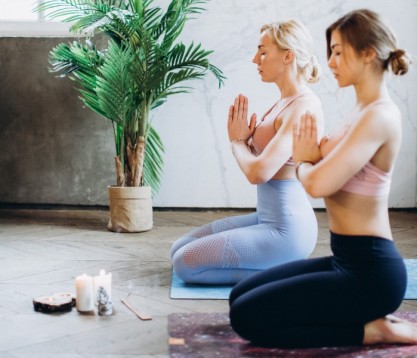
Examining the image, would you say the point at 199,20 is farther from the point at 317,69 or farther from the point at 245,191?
the point at 317,69

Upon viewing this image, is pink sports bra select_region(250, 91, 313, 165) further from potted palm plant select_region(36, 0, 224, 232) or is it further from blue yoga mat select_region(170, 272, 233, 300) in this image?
potted palm plant select_region(36, 0, 224, 232)

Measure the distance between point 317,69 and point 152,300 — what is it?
3.73ft

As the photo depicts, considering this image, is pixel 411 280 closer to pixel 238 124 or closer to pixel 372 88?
pixel 238 124

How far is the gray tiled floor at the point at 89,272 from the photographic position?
2084mm

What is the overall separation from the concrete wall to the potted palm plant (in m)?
0.64

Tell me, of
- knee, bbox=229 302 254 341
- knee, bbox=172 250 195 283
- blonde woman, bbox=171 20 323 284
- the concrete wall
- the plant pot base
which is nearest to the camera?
knee, bbox=229 302 254 341

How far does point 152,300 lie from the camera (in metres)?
2.59

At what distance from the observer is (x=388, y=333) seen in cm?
198

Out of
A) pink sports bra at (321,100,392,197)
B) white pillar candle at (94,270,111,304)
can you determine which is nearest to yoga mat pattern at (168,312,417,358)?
white pillar candle at (94,270,111,304)

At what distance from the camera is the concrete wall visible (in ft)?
16.2

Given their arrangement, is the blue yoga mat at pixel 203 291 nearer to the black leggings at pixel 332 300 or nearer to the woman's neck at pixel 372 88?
the black leggings at pixel 332 300

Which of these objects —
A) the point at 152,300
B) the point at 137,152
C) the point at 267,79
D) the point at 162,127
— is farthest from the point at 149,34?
the point at 152,300

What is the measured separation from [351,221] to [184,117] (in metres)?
3.22

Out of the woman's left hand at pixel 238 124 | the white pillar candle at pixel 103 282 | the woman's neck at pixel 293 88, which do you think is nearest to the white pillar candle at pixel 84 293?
the white pillar candle at pixel 103 282
